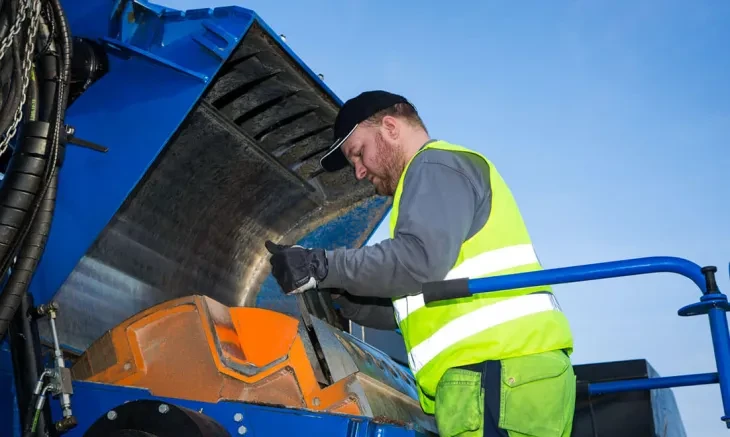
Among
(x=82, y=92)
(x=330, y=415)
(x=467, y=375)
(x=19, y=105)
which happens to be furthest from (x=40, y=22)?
(x=467, y=375)

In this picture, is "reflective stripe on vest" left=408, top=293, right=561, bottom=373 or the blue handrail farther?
"reflective stripe on vest" left=408, top=293, right=561, bottom=373

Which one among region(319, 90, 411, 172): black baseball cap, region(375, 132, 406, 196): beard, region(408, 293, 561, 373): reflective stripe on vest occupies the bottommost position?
region(408, 293, 561, 373): reflective stripe on vest

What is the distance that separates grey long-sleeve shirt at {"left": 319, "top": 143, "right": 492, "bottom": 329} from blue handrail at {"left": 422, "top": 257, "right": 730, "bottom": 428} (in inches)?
4.3

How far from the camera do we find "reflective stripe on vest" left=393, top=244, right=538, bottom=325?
82.7 inches

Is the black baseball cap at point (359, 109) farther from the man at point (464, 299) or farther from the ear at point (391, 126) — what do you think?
the man at point (464, 299)

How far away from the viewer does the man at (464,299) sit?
1938mm

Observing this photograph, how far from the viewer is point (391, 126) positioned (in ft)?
7.75

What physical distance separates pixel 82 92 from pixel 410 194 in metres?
1.26

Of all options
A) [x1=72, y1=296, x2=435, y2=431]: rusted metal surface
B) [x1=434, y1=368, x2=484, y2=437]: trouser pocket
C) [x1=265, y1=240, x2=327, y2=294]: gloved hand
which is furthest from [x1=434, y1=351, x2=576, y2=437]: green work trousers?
[x1=265, y1=240, x2=327, y2=294]: gloved hand

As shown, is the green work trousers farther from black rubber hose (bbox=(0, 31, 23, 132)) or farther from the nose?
black rubber hose (bbox=(0, 31, 23, 132))

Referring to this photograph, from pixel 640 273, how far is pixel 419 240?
49cm

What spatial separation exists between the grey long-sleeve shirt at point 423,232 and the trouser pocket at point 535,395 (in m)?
0.28

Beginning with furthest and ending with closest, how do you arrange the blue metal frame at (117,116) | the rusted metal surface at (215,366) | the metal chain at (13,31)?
1. the blue metal frame at (117,116)
2. the rusted metal surface at (215,366)
3. the metal chain at (13,31)

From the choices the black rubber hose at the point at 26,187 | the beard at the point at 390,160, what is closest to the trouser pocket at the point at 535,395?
the beard at the point at 390,160
